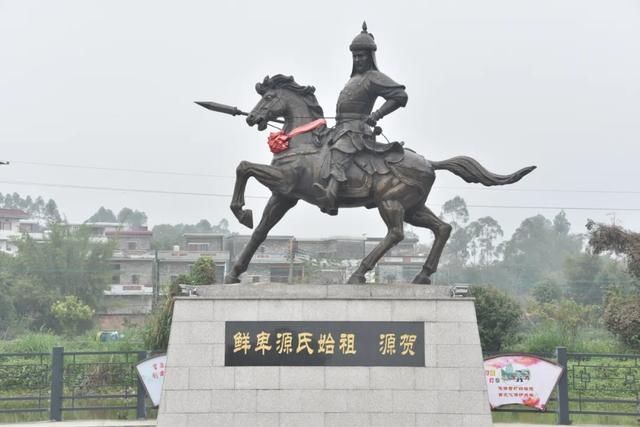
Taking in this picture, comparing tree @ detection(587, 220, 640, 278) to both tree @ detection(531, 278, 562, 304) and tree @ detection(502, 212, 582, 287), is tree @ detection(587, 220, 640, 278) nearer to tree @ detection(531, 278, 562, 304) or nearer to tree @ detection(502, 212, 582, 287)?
tree @ detection(531, 278, 562, 304)

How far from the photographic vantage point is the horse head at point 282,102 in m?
9.05

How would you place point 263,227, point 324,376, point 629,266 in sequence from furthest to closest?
point 629,266 → point 263,227 → point 324,376

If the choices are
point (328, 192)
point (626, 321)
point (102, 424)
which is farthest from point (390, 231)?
point (626, 321)

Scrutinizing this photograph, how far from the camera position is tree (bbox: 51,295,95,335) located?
32406 mm

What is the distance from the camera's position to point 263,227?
901cm

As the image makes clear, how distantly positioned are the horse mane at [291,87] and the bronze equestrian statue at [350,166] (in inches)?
0.4

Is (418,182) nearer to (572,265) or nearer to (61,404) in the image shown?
(61,404)

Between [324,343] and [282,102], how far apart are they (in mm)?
2478

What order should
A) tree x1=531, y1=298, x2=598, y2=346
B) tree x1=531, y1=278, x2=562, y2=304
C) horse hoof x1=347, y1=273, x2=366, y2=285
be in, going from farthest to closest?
tree x1=531, y1=278, x2=562, y2=304 < tree x1=531, y1=298, x2=598, y2=346 < horse hoof x1=347, y1=273, x2=366, y2=285

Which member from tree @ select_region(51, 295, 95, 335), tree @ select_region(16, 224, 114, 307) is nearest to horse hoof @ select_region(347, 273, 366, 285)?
tree @ select_region(51, 295, 95, 335)

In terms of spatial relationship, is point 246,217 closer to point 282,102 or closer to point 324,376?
point 282,102

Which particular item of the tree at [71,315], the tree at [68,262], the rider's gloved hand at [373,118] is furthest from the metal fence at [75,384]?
the tree at [68,262]

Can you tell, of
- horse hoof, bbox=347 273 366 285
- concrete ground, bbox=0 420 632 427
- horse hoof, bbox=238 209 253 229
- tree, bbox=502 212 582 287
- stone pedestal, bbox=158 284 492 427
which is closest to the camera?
stone pedestal, bbox=158 284 492 427

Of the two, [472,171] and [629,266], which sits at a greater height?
[472,171]
